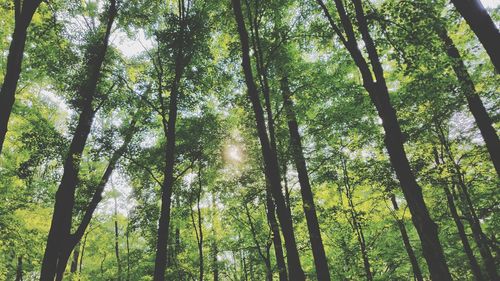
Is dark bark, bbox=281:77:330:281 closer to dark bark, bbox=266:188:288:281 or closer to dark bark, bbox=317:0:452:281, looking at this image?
dark bark, bbox=266:188:288:281

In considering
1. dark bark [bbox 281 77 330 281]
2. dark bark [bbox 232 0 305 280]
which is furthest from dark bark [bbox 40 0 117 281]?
dark bark [bbox 281 77 330 281]

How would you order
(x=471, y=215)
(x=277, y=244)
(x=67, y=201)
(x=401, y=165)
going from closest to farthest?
1. (x=401, y=165)
2. (x=67, y=201)
3. (x=277, y=244)
4. (x=471, y=215)

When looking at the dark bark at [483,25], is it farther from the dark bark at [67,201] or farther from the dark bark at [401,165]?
the dark bark at [67,201]

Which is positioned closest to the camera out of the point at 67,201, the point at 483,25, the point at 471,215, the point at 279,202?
the point at 483,25

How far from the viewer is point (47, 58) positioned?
13.3 metres

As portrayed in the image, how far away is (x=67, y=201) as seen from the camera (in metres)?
11.1

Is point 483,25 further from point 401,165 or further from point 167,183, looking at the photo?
point 167,183

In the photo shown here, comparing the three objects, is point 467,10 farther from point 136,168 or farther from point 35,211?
point 35,211

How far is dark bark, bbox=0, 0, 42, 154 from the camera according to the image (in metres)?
6.75

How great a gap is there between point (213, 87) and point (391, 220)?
42.6 feet

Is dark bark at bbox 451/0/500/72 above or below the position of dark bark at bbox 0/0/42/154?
below

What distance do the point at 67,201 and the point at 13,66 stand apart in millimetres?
5759

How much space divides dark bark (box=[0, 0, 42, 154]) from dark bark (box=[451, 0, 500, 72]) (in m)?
9.16

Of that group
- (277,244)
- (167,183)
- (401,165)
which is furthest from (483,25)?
(277,244)
